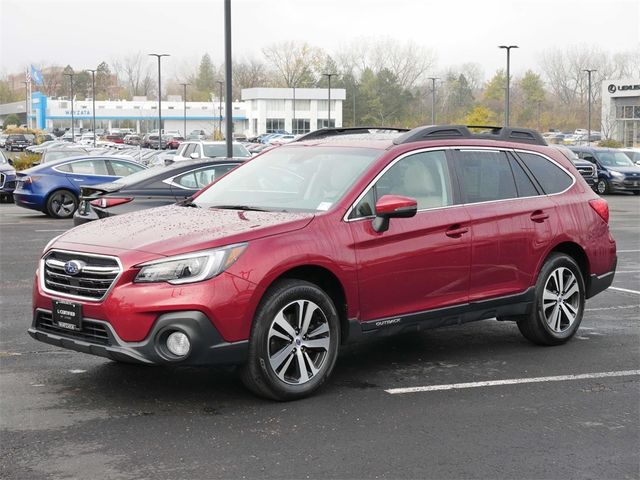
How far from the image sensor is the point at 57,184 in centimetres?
2111

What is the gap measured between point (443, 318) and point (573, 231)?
1.66m

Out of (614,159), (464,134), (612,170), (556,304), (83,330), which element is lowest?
(556,304)

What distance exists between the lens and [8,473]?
4.62 meters

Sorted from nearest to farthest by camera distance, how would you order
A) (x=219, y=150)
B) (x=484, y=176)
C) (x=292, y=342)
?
(x=292, y=342) → (x=484, y=176) → (x=219, y=150)

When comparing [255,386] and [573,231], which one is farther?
[573,231]

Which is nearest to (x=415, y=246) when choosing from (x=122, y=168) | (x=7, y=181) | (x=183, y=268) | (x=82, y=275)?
(x=183, y=268)

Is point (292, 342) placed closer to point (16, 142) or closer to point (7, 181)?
point (7, 181)

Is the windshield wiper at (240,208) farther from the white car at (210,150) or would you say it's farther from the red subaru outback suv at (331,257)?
the white car at (210,150)

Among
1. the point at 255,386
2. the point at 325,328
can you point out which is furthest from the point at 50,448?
the point at 325,328

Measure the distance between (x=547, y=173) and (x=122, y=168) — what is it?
1579 cm

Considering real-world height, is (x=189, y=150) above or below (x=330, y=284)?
above

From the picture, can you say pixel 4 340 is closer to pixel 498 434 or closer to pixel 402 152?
pixel 402 152

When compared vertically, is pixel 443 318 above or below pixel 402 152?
below

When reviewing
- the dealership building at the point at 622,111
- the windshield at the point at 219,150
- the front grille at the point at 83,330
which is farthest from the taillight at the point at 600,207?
the dealership building at the point at 622,111
